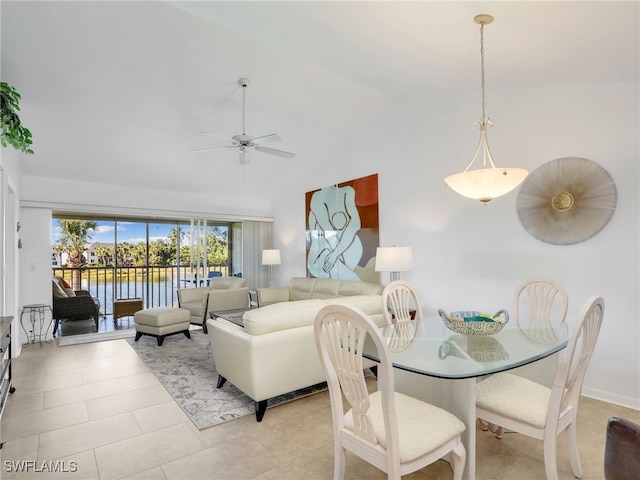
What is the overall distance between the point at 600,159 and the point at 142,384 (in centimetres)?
464

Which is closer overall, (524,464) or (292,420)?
(524,464)

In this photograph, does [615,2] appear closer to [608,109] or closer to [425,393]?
[608,109]

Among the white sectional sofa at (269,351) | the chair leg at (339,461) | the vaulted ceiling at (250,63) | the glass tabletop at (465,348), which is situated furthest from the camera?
the white sectional sofa at (269,351)

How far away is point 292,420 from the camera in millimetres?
2633

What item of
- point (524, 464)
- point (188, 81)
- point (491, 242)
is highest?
point (188, 81)

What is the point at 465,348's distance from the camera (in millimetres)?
1993

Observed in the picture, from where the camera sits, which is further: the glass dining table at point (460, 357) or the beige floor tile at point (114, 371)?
the beige floor tile at point (114, 371)

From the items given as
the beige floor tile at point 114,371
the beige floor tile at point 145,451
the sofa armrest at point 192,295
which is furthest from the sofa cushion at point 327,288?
the beige floor tile at point 145,451

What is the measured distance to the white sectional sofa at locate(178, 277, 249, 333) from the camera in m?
5.48

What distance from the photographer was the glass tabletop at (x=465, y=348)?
1673 mm

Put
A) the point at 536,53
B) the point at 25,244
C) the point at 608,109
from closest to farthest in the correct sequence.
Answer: the point at 536,53 → the point at 608,109 → the point at 25,244

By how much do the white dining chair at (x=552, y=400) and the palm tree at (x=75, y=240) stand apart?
8308mm

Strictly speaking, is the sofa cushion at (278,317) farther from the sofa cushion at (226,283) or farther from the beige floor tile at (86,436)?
the sofa cushion at (226,283)

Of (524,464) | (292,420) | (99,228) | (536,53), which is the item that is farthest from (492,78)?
(99,228)
